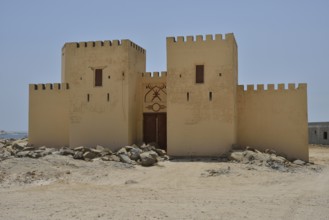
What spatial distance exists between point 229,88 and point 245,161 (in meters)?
3.80

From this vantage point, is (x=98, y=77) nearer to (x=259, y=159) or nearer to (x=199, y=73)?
(x=199, y=73)

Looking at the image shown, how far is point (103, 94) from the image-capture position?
21.3 m

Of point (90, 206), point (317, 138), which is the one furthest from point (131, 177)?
point (317, 138)

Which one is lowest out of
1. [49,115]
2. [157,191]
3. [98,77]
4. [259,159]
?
[157,191]

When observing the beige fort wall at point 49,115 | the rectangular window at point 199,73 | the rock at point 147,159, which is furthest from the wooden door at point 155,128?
the beige fort wall at point 49,115

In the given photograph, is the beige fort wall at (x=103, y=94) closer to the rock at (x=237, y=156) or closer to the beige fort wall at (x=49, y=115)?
the beige fort wall at (x=49, y=115)

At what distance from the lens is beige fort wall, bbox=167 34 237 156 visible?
19.9 metres

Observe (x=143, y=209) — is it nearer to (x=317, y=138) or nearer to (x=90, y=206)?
(x=90, y=206)

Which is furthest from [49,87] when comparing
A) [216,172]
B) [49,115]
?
[216,172]

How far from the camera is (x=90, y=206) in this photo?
9.94 metres

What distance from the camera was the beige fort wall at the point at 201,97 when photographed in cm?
1986

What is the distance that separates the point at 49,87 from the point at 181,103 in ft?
26.9

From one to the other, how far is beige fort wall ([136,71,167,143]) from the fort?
0.05m

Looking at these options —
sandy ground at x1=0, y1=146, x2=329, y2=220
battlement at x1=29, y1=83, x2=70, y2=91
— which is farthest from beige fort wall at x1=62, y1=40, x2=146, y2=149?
sandy ground at x1=0, y1=146, x2=329, y2=220
